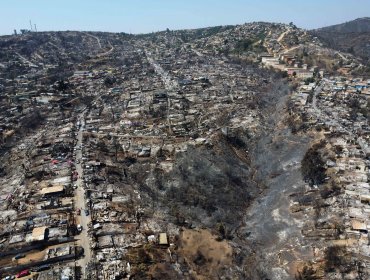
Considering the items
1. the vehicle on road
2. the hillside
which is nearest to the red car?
the hillside

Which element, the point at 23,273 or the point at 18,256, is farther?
the point at 18,256

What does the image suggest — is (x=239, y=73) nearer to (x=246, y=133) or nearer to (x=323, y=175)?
(x=246, y=133)

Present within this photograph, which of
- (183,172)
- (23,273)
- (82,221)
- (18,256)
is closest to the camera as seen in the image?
(23,273)

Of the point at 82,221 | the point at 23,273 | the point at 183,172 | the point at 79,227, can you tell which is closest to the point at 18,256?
the point at 23,273

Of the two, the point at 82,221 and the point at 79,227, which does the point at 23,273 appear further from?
the point at 82,221

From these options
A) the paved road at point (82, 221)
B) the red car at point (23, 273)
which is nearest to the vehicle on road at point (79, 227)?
the paved road at point (82, 221)

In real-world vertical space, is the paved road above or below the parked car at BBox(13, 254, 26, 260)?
above

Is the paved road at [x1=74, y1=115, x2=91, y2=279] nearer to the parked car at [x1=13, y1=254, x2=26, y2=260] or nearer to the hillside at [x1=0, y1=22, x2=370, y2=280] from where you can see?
the hillside at [x1=0, y1=22, x2=370, y2=280]

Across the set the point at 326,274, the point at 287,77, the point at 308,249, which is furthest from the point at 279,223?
the point at 287,77

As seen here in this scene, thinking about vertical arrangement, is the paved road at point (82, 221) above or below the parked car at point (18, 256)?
above

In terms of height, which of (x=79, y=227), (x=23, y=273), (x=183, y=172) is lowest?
(x=23, y=273)

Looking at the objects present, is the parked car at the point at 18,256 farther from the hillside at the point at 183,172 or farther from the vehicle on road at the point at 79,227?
the vehicle on road at the point at 79,227
